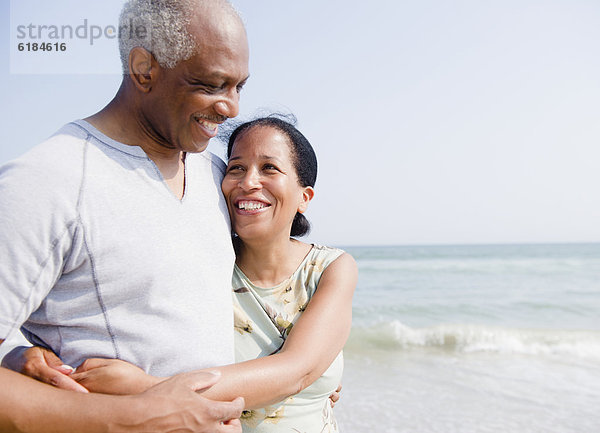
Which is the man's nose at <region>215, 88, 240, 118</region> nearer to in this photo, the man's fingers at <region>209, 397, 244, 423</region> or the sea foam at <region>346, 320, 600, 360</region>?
the man's fingers at <region>209, 397, 244, 423</region>

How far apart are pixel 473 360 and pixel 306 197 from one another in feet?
20.6

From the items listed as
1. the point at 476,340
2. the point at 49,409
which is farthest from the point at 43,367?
the point at 476,340

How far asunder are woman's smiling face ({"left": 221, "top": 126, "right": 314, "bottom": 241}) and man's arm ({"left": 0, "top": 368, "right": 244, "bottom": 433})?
2.58ft

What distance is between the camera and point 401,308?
12.2 metres

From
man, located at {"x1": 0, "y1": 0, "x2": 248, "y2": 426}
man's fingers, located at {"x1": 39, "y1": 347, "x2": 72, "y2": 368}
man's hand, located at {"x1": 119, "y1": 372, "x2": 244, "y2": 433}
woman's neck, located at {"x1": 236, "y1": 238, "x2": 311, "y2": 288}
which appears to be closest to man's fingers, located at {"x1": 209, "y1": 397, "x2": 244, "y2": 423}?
man's hand, located at {"x1": 119, "y1": 372, "x2": 244, "y2": 433}

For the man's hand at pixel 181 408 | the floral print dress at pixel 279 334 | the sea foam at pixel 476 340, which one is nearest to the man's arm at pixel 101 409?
the man's hand at pixel 181 408

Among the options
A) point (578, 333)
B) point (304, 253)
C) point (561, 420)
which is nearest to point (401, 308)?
point (578, 333)

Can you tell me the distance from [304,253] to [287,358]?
2.09ft

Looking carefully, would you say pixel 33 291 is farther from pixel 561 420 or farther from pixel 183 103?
pixel 561 420

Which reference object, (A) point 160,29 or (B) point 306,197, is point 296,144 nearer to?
(B) point 306,197

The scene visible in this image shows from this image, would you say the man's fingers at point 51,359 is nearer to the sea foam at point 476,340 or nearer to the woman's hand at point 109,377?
the woman's hand at point 109,377

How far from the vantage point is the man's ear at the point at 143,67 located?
1.65 meters

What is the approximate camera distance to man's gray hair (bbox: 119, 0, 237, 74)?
63.5 inches

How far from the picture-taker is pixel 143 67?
5.45 ft
